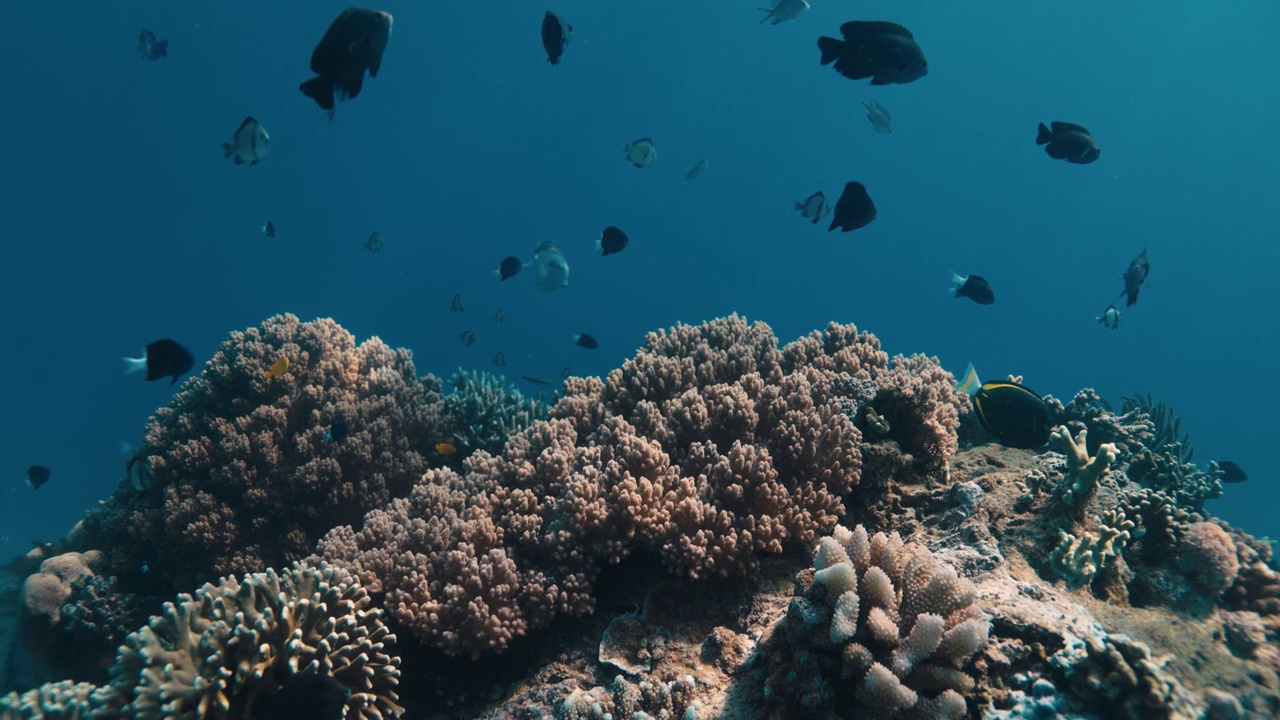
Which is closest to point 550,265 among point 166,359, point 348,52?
point 166,359

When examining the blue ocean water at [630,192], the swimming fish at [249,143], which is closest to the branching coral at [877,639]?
the swimming fish at [249,143]

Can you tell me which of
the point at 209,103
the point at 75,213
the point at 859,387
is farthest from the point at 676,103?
the point at 859,387

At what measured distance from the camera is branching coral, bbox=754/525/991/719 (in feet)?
8.13

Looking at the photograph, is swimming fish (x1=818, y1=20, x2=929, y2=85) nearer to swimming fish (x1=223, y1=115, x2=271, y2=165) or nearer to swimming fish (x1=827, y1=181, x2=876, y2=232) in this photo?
swimming fish (x1=827, y1=181, x2=876, y2=232)

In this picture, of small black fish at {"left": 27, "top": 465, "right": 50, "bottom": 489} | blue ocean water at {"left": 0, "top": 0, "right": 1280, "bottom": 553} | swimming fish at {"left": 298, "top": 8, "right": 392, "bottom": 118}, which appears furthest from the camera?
blue ocean water at {"left": 0, "top": 0, "right": 1280, "bottom": 553}

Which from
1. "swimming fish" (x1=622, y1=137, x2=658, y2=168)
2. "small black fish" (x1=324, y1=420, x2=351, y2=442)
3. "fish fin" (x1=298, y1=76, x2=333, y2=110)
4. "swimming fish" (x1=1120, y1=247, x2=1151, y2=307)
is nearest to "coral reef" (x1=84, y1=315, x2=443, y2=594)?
"small black fish" (x1=324, y1=420, x2=351, y2=442)

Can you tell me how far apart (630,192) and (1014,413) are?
275 ft

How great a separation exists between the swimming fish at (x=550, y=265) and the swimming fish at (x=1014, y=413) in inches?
282

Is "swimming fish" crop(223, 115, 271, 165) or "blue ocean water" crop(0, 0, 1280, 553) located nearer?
"swimming fish" crop(223, 115, 271, 165)

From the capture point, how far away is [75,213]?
217ft

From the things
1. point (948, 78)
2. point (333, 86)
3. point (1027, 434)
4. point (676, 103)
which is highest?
point (948, 78)

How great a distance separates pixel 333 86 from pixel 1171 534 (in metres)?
6.23

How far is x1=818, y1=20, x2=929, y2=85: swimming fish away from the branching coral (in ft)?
13.0

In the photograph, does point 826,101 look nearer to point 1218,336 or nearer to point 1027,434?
point 1218,336
